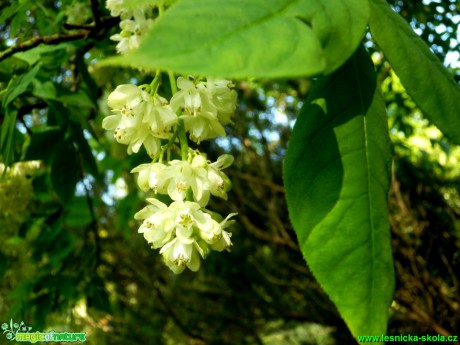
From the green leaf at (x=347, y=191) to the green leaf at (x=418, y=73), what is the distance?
0.05 metres

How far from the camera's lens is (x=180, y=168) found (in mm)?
806

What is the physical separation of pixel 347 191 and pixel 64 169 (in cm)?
133

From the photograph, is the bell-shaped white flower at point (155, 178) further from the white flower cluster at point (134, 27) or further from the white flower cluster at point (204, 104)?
the white flower cluster at point (134, 27)

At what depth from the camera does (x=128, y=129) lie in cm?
85

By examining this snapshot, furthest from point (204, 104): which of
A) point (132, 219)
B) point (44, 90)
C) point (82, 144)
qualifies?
point (132, 219)

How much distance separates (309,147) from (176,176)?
248 millimetres

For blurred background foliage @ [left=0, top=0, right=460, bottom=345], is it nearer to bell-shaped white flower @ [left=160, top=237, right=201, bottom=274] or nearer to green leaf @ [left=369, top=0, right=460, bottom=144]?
bell-shaped white flower @ [left=160, top=237, right=201, bottom=274]

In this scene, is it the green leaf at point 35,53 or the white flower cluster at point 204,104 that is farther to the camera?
the green leaf at point 35,53

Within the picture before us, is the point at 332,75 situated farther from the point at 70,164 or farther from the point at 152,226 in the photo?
the point at 70,164

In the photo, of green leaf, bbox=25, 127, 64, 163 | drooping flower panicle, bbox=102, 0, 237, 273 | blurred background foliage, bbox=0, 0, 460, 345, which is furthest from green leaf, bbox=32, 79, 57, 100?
drooping flower panicle, bbox=102, 0, 237, 273

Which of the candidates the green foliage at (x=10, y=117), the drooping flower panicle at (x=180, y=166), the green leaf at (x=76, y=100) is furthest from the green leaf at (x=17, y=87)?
the drooping flower panicle at (x=180, y=166)

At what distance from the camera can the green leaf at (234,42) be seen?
410 mm

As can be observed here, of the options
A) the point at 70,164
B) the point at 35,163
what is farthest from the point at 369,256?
the point at 35,163

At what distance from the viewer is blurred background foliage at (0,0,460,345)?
5.40 feet
